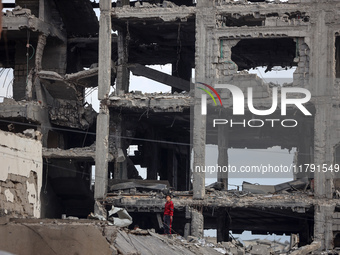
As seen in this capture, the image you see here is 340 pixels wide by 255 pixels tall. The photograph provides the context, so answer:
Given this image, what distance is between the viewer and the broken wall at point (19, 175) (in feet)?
61.0

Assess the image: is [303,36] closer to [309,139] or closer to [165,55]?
[309,139]

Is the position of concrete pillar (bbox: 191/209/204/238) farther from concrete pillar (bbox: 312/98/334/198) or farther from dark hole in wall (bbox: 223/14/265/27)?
dark hole in wall (bbox: 223/14/265/27)

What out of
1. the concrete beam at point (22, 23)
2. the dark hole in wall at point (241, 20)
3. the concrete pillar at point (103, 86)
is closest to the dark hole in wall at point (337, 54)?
the dark hole in wall at point (241, 20)

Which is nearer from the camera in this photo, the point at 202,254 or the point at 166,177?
the point at 202,254

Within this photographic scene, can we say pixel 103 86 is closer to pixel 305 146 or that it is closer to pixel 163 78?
pixel 163 78

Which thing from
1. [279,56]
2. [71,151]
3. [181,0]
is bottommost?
[71,151]

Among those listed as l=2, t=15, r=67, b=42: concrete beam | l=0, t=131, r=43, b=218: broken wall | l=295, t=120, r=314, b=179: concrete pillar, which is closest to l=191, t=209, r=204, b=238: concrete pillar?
l=295, t=120, r=314, b=179: concrete pillar

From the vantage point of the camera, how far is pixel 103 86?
114 feet

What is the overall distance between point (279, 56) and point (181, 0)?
552 cm

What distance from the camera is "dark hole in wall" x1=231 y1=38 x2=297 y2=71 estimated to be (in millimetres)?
37125

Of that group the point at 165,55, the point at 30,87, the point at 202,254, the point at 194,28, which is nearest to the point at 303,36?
the point at 194,28

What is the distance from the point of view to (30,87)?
36031mm

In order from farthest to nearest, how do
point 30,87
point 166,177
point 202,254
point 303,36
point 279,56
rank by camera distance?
point 166,177 < point 279,56 < point 30,87 < point 303,36 < point 202,254

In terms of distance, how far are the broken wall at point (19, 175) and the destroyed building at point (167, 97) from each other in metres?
10.8
